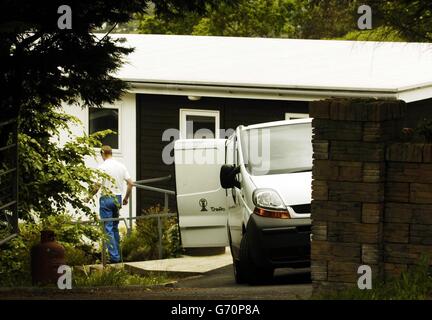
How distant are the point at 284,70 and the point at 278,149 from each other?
861cm

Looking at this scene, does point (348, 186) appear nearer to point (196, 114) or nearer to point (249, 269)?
point (249, 269)

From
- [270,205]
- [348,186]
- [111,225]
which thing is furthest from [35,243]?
[348,186]

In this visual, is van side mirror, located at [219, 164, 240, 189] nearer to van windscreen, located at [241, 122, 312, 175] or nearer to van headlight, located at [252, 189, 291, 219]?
Answer: van windscreen, located at [241, 122, 312, 175]

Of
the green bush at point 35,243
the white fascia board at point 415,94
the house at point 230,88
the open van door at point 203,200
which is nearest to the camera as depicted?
the green bush at point 35,243

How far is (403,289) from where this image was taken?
9.06 meters

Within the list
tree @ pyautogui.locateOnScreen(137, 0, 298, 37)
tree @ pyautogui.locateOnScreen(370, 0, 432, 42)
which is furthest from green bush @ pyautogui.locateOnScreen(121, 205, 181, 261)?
tree @ pyautogui.locateOnScreen(137, 0, 298, 37)

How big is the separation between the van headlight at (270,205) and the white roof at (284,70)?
6.46m

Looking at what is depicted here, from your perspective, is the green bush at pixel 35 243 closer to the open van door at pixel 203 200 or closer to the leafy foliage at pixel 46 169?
the leafy foliage at pixel 46 169

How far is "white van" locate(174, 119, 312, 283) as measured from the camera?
13320mm

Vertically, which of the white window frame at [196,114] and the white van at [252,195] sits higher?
the white window frame at [196,114]

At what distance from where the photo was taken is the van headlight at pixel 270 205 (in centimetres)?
1339

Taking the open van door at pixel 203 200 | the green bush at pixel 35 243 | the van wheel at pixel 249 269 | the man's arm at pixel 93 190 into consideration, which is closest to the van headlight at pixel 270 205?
the van wheel at pixel 249 269

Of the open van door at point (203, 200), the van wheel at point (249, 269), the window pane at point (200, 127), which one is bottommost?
the van wheel at point (249, 269)
